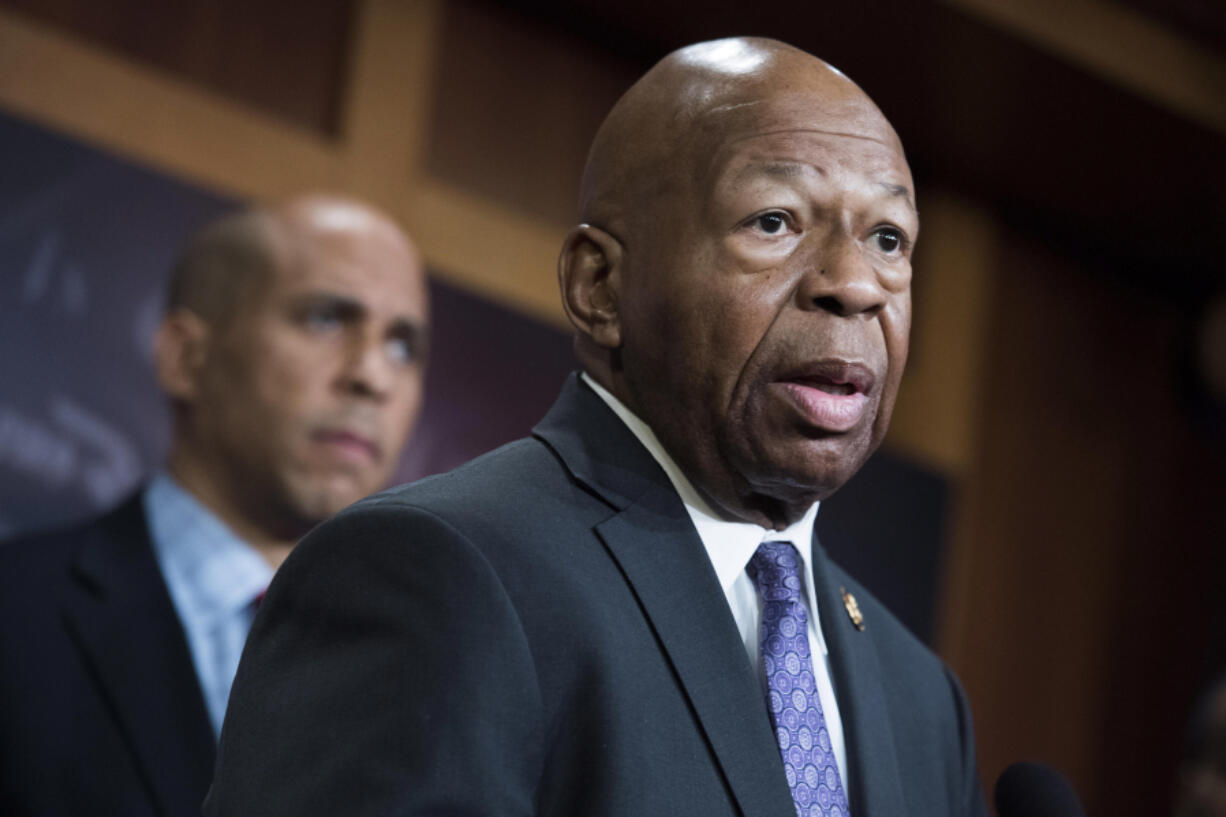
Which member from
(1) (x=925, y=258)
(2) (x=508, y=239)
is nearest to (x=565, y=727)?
(2) (x=508, y=239)

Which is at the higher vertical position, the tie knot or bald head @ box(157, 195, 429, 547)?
the tie knot

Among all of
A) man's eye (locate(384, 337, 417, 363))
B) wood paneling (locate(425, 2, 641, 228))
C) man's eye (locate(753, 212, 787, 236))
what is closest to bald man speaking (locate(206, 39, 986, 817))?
man's eye (locate(753, 212, 787, 236))

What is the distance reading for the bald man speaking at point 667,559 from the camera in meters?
1.33

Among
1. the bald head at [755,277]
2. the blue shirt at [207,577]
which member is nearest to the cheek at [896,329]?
the bald head at [755,277]

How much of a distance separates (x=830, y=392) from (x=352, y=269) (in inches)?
75.7

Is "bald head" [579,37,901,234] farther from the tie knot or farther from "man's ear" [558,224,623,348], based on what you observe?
the tie knot

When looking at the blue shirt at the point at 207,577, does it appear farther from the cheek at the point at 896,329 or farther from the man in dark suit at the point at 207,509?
the cheek at the point at 896,329

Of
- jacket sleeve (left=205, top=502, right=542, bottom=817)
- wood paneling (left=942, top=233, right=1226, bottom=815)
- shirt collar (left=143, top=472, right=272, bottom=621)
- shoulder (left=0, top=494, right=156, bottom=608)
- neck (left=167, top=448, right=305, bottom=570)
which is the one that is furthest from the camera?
wood paneling (left=942, top=233, right=1226, bottom=815)

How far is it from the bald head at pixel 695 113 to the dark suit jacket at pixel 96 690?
1.28 meters

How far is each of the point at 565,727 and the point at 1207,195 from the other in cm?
454

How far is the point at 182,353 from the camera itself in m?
3.33

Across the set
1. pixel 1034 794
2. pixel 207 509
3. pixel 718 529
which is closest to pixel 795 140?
pixel 718 529

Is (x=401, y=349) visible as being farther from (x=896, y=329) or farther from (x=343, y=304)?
(x=896, y=329)

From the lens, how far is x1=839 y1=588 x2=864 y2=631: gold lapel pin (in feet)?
5.68
